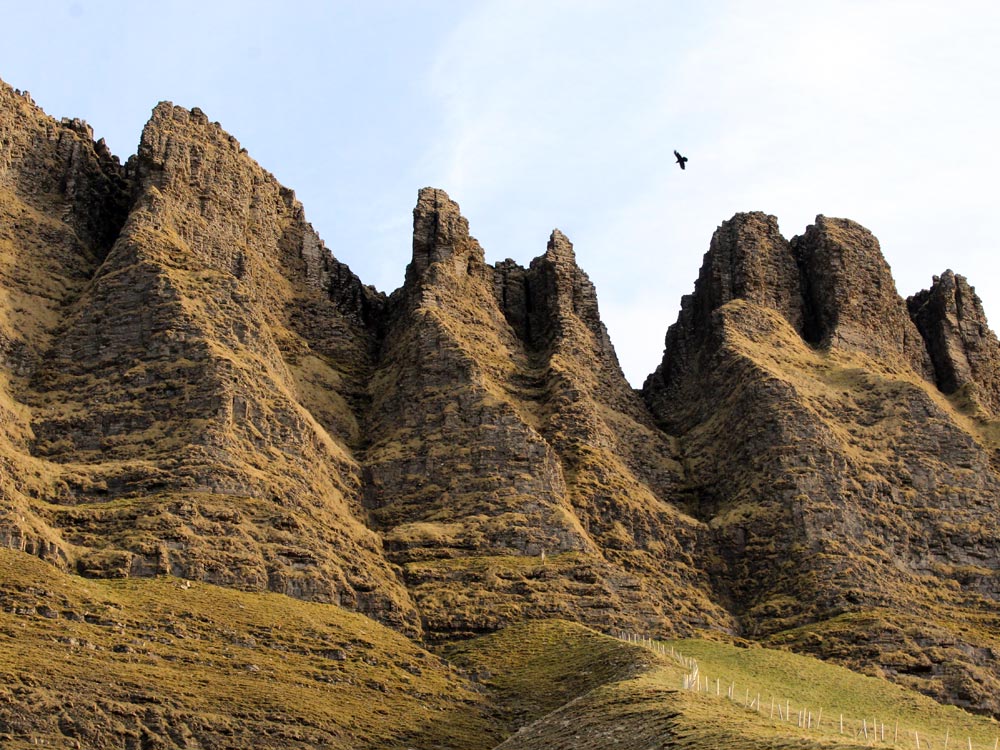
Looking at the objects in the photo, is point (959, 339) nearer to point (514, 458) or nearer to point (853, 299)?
point (853, 299)

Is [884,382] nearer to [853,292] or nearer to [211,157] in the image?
[853,292]

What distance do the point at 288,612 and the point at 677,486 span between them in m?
40.7

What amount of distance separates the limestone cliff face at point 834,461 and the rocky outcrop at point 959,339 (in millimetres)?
751

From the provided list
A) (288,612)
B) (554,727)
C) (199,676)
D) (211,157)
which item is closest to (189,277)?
(211,157)

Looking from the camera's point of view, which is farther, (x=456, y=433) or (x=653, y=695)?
(x=456, y=433)

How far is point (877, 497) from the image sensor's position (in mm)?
117875

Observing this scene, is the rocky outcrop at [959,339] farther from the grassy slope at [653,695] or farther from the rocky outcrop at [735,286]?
the grassy slope at [653,695]

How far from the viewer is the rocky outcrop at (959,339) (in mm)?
140250

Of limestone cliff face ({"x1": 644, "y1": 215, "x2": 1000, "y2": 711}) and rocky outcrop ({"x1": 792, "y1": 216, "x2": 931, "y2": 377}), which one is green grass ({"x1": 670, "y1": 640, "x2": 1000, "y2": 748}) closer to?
limestone cliff face ({"x1": 644, "y1": 215, "x2": 1000, "y2": 711})

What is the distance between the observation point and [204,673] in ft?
271

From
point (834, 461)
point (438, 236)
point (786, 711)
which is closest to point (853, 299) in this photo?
point (834, 461)

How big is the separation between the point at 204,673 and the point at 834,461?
5447 cm

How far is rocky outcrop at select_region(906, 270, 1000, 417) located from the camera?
460 ft

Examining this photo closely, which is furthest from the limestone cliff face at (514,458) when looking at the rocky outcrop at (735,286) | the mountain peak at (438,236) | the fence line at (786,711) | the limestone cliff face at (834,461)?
the fence line at (786,711)
